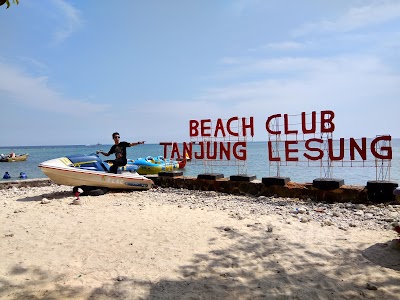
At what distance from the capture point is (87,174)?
10.6 meters

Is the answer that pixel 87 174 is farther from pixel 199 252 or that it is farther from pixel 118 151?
pixel 199 252

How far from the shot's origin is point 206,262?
189 inches

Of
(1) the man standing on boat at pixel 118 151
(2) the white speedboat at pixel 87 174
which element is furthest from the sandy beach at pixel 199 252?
(1) the man standing on boat at pixel 118 151

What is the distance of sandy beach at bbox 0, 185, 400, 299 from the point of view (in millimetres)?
3975

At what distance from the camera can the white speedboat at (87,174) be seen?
10.3 m

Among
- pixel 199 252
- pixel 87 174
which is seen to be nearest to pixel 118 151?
pixel 87 174

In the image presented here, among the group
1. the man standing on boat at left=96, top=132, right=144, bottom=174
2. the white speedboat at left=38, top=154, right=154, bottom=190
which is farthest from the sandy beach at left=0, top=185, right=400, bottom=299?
the man standing on boat at left=96, top=132, right=144, bottom=174

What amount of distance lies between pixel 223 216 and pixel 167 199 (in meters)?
3.06

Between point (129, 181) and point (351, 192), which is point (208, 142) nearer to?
point (129, 181)

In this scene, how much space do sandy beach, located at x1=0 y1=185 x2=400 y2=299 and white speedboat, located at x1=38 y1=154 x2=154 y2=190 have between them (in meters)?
1.68

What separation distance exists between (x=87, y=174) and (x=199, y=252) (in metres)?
6.58

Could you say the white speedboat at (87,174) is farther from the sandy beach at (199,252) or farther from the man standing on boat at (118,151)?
the sandy beach at (199,252)

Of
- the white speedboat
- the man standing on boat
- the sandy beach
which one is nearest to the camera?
the sandy beach

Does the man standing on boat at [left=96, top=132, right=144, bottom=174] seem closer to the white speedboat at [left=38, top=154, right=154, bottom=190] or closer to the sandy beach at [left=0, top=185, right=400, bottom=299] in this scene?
the white speedboat at [left=38, top=154, right=154, bottom=190]
